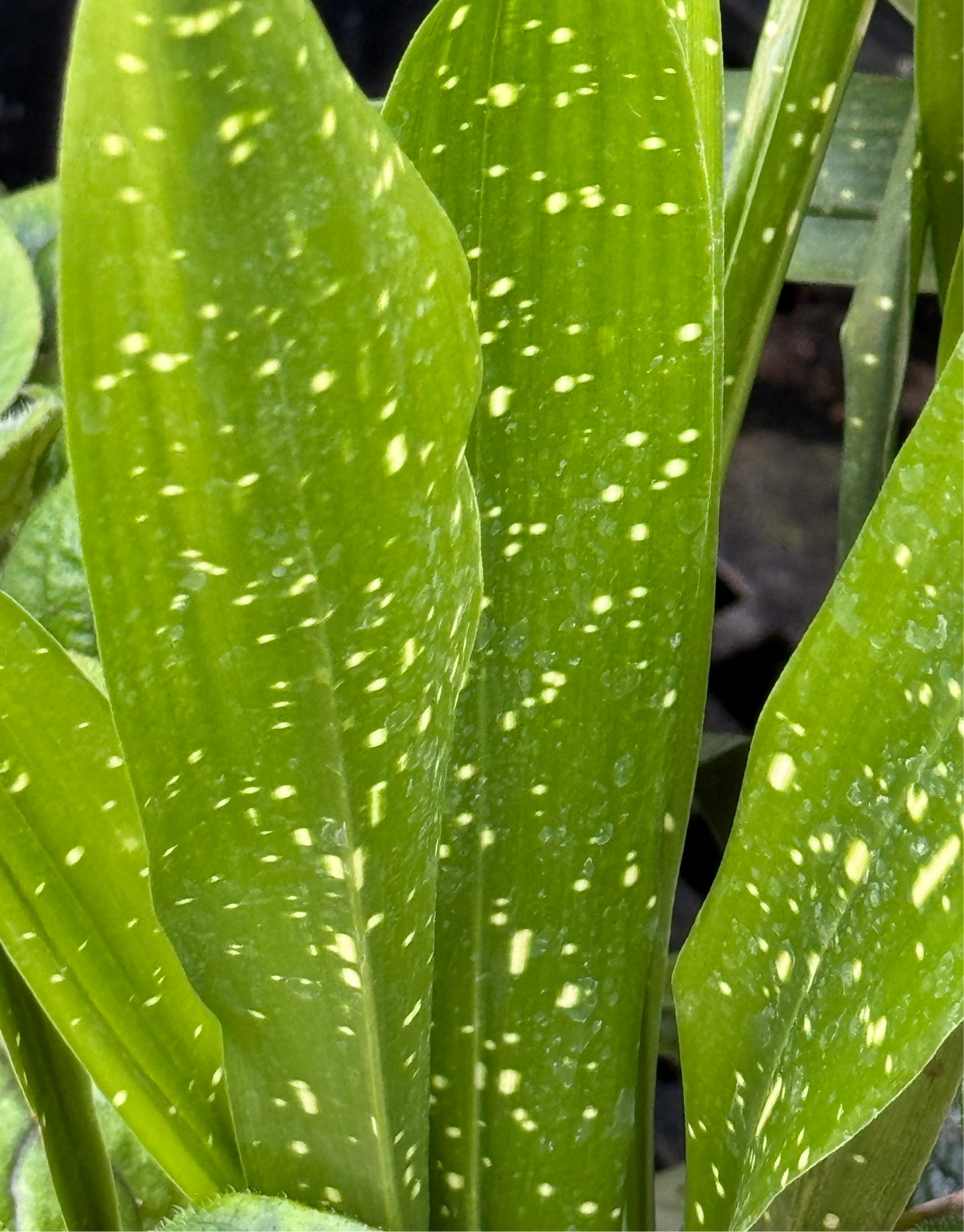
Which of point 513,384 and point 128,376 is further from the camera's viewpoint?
point 513,384

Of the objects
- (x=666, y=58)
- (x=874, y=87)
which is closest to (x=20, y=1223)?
(x=666, y=58)

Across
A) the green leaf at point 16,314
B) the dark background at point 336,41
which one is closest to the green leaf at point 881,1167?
the green leaf at point 16,314

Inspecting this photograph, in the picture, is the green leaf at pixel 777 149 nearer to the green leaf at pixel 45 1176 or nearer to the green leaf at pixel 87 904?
the green leaf at pixel 87 904

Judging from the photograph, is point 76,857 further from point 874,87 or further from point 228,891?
point 874,87

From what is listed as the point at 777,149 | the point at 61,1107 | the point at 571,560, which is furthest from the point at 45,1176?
the point at 777,149

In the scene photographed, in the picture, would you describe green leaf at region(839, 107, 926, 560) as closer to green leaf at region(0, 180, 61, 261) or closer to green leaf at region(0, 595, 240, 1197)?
green leaf at region(0, 595, 240, 1197)

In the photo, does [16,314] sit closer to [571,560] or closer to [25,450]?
[25,450]
